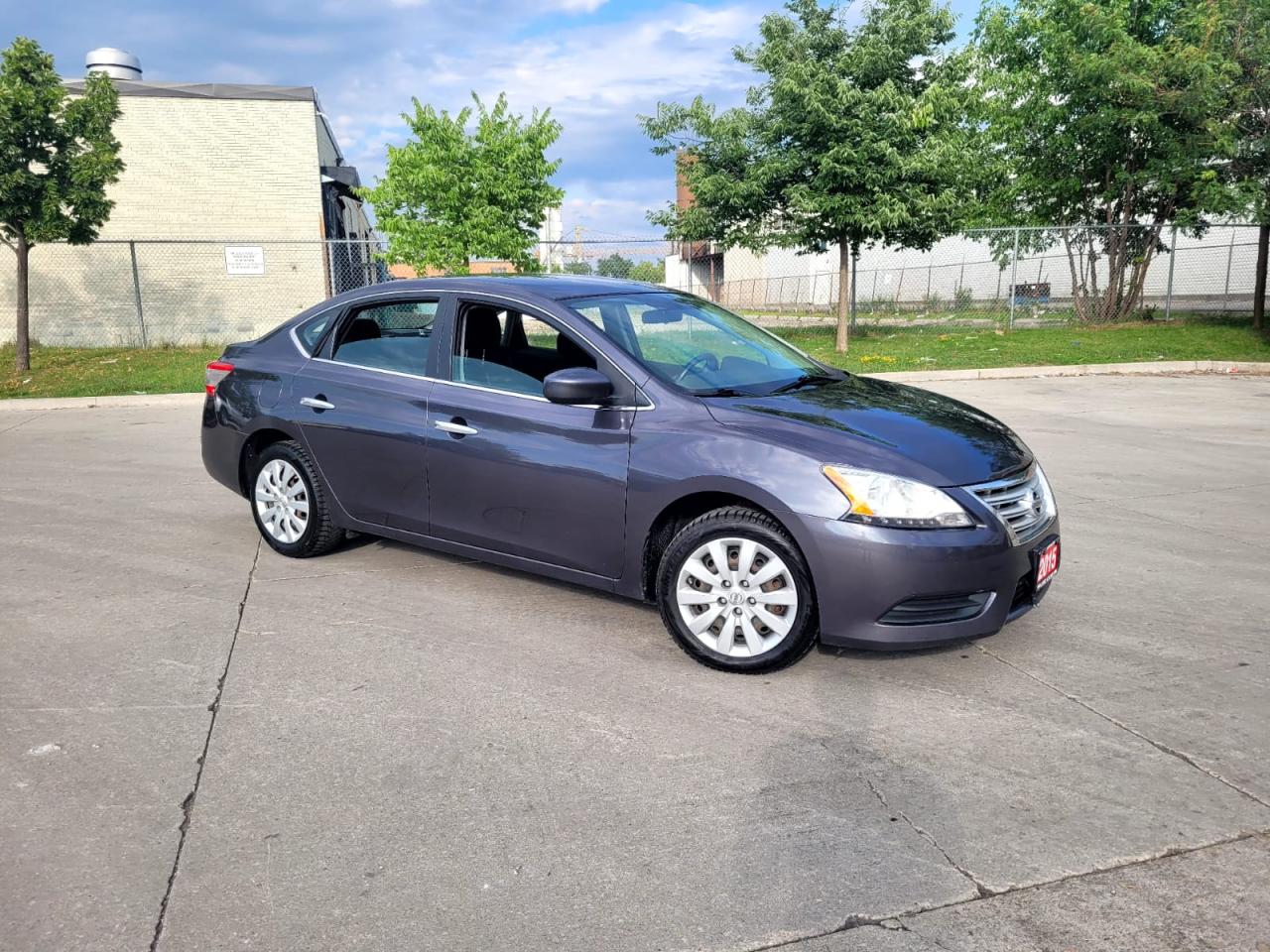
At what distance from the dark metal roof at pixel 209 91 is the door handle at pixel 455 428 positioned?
20808mm

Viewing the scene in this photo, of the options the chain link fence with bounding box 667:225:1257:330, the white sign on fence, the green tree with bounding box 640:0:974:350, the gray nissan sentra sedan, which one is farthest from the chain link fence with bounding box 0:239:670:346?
the gray nissan sentra sedan

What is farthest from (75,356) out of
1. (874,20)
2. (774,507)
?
(774,507)

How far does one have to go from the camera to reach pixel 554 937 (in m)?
2.60

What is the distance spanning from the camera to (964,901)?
2752mm

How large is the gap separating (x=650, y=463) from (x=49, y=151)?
15.0m

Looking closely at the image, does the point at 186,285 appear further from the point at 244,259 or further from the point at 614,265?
the point at 614,265

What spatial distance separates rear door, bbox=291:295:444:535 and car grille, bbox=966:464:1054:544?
2710 mm

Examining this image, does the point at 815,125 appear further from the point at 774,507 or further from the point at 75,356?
the point at 774,507

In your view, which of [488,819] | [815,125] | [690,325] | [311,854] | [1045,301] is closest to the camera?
[311,854]

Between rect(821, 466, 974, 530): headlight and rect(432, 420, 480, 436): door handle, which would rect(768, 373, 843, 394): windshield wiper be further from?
rect(432, 420, 480, 436): door handle

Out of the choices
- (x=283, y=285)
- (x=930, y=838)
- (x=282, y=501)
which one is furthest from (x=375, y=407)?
(x=283, y=285)

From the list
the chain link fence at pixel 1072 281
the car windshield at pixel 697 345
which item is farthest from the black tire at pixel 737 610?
the chain link fence at pixel 1072 281

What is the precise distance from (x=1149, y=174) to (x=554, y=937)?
23010mm

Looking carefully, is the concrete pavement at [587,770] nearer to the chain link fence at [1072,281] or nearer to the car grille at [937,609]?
the car grille at [937,609]
